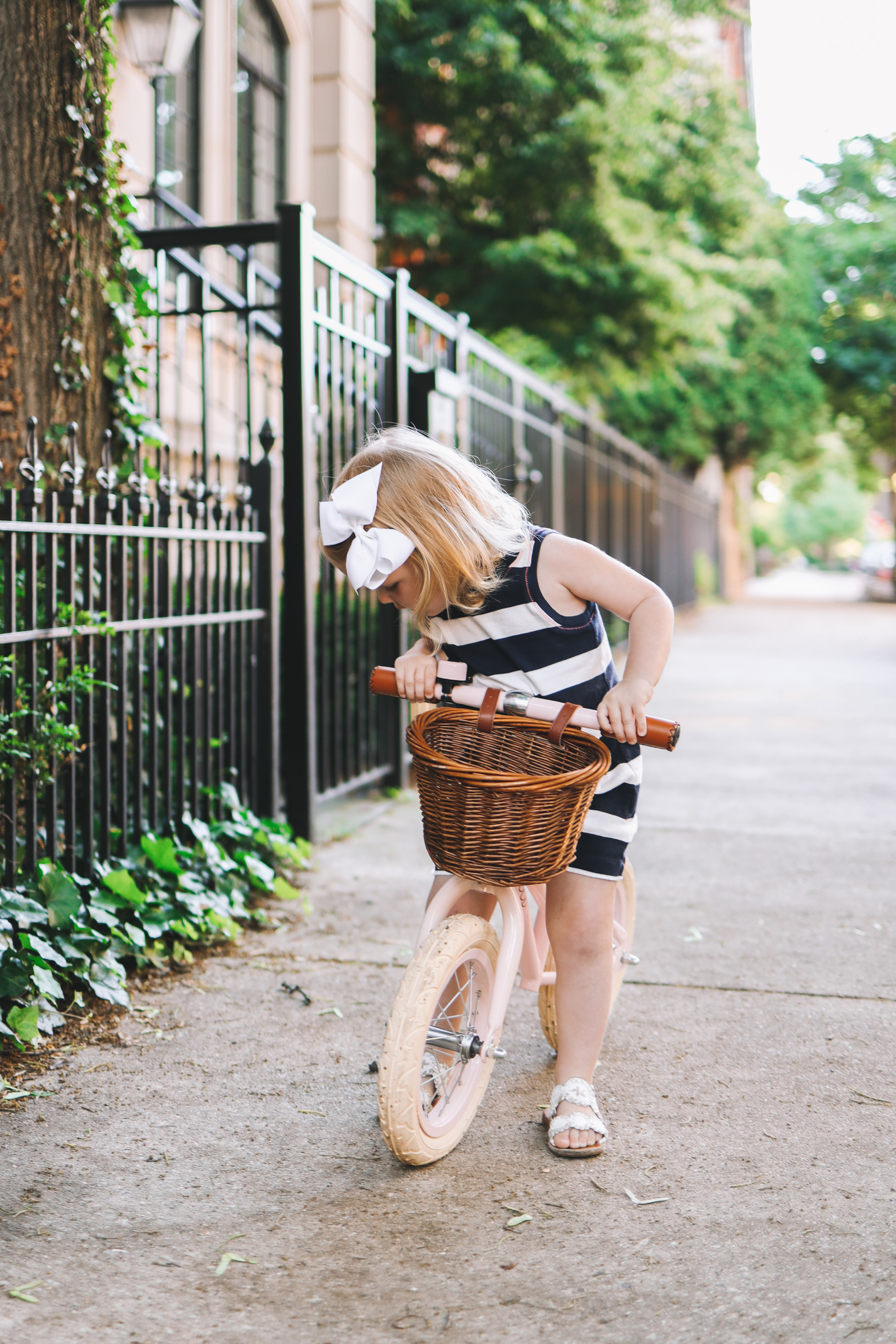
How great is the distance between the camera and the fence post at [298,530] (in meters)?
5.08

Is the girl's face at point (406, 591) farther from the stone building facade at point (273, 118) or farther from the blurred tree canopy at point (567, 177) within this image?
the blurred tree canopy at point (567, 177)

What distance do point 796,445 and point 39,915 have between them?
32.3 meters

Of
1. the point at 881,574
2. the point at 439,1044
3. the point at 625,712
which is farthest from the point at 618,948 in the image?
the point at 881,574

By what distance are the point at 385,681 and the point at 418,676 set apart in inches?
4.1

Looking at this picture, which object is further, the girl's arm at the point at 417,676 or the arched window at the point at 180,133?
the arched window at the point at 180,133

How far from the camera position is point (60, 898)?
11.4 feet

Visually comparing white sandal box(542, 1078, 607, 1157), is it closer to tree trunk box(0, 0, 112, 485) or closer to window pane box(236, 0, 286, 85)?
tree trunk box(0, 0, 112, 485)

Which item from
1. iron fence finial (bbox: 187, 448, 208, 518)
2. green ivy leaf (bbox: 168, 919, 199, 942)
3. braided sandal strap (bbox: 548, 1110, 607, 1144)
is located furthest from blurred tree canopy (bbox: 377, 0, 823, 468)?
braided sandal strap (bbox: 548, 1110, 607, 1144)

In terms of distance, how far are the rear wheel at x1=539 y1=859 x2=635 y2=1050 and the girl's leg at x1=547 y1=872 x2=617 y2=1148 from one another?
0.77 feet

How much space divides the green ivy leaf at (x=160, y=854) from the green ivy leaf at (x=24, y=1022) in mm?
878

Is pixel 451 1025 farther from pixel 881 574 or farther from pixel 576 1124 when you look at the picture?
pixel 881 574

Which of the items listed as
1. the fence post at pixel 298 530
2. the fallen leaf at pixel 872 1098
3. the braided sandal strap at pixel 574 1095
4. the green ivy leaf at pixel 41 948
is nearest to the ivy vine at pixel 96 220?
the fence post at pixel 298 530

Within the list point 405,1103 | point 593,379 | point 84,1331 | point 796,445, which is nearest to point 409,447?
point 405,1103

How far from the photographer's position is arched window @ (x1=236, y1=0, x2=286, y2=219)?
34.8 ft
